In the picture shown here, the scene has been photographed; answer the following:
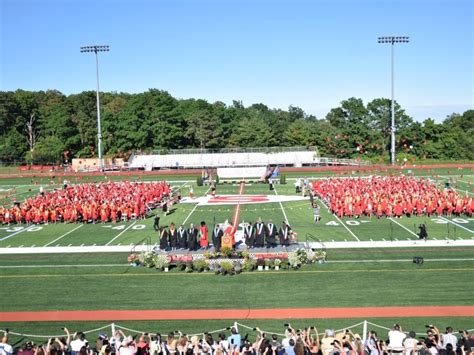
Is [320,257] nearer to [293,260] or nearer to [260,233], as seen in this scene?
[293,260]

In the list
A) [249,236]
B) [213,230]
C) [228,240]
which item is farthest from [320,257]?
[213,230]

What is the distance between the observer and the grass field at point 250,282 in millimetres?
17062

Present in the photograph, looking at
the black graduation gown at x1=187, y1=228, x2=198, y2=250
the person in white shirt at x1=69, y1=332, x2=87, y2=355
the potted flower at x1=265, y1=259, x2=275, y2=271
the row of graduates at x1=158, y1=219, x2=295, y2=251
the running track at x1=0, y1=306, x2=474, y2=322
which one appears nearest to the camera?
the person in white shirt at x1=69, y1=332, x2=87, y2=355

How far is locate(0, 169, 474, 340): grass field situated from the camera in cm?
1706

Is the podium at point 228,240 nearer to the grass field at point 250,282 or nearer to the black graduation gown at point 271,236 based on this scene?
the grass field at point 250,282

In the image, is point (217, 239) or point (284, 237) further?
point (284, 237)

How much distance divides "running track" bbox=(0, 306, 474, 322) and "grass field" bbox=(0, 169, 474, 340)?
1.28 ft

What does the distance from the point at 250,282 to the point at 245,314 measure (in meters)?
3.52

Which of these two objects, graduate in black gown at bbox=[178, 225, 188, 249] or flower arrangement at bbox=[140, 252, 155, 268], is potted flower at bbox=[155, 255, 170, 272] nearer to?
flower arrangement at bbox=[140, 252, 155, 268]

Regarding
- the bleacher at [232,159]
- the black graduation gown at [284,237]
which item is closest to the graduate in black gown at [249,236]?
the black graduation gown at [284,237]

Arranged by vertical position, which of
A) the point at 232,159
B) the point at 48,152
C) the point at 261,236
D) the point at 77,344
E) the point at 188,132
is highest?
the point at 188,132

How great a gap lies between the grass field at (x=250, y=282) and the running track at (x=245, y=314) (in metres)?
0.39

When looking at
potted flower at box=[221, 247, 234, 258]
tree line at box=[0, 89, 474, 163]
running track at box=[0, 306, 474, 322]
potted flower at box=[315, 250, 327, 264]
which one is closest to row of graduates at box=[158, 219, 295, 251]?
potted flower at box=[221, 247, 234, 258]

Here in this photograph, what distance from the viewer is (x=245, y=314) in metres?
16.4
